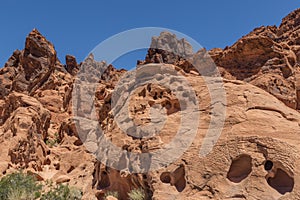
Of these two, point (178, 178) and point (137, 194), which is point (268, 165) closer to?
point (178, 178)

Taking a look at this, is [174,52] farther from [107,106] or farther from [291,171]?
[291,171]

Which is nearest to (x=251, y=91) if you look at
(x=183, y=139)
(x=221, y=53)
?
(x=183, y=139)

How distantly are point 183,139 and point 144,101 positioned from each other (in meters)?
2.72

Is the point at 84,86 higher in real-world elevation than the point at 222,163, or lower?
higher

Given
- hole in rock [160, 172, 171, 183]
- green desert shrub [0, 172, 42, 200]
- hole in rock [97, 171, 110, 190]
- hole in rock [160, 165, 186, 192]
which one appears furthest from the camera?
hole in rock [97, 171, 110, 190]

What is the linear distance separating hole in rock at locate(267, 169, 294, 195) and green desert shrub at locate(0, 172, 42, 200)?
8.11m

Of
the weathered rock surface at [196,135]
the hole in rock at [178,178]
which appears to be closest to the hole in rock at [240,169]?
the weathered rock surface at [196,135]

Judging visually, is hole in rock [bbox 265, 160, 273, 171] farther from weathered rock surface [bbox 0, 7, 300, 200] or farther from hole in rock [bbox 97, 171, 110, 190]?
hole in rock [bbox 97, 171, 110, 190]

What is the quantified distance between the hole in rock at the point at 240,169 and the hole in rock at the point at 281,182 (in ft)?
2.02

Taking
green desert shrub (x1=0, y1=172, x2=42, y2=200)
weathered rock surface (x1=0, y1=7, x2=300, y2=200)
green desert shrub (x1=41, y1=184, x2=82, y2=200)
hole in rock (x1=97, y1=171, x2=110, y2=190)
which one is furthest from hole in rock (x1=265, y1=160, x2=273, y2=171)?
green desert shrub (x1=0, y1=172, x2=42, y2=200)

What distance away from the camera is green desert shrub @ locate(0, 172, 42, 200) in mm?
11474

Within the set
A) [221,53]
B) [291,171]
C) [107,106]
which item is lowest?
[291,171]

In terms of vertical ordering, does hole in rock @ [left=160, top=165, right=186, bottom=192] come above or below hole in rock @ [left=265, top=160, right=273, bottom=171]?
below

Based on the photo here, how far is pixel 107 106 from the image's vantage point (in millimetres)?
17281
